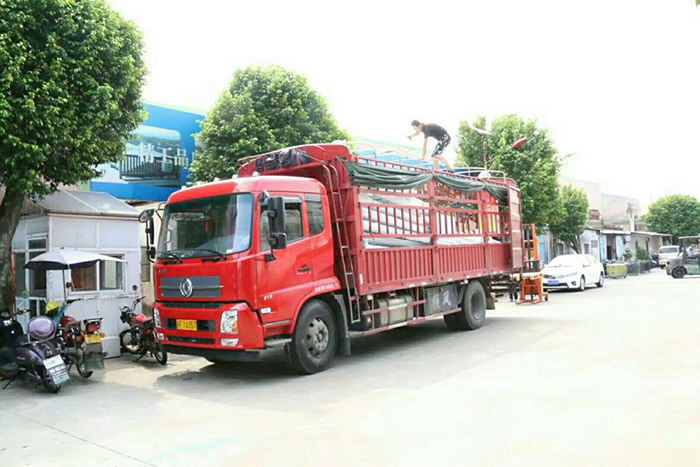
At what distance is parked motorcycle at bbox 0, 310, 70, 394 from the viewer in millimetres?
7047

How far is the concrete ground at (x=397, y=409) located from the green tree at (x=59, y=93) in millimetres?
3035

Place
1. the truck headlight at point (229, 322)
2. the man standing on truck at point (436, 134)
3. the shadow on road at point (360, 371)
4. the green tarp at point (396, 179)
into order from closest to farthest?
the shadow on road at point (360, 371)
the truck headlight at point (229, 322)
the green tarp at point (396, 179)
the man standing on truck at point (436, 134)

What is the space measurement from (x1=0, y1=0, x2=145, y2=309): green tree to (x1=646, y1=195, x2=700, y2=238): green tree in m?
52.4

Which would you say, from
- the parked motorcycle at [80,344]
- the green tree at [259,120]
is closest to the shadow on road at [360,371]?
the parked motorcycle at [80,344]

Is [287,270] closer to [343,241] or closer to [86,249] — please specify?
[343,241]

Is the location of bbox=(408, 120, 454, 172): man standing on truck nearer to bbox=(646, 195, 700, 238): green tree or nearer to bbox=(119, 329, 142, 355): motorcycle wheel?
bbox=(119, 329, 142, 355): motorcycle wheel

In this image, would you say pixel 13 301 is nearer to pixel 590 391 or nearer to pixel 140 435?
pixel 140 435

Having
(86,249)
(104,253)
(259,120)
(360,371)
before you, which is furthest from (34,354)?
(259,120)

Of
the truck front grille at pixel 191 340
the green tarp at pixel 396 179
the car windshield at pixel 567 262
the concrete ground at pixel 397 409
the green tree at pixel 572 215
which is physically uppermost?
the green tree at pixel 572 215

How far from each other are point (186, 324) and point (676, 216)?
5316cm

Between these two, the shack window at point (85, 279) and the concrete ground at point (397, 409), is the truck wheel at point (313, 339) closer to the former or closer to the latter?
the concrete ground at point (397, 409)

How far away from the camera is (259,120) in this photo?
14.6 meters

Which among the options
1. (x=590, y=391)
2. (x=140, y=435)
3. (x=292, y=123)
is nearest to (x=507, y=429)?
(x=590, y=391)

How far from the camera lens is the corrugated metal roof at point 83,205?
9.40m
